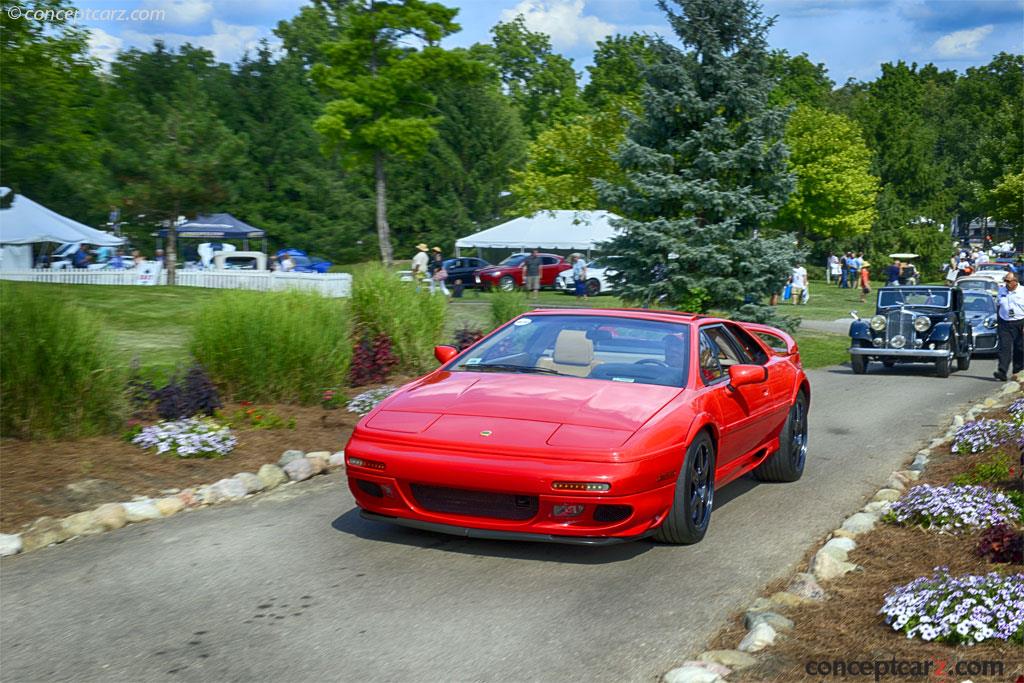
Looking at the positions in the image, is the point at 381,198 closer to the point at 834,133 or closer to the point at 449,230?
the point at 449,230

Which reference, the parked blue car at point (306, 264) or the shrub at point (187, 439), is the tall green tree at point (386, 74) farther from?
the shrub at point (187, 439)

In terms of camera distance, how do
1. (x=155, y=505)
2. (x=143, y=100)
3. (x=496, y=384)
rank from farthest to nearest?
(x=143, y=100)
(x=155, y=505)
(x=496, y=384)

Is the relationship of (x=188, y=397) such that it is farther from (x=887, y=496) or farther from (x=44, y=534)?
(x=887, y=496)

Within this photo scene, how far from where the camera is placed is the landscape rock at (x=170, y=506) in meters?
7.62

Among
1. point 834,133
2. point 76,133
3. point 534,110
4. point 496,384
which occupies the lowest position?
point 496,384

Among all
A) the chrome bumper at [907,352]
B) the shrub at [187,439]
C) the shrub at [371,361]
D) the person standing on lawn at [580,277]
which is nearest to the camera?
the shrub at [187,439]

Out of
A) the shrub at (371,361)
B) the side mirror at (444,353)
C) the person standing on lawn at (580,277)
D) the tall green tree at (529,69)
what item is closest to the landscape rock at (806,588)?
the side mirror at (444,353)

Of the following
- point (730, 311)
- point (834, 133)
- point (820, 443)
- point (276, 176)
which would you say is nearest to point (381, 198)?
point (276, 176)

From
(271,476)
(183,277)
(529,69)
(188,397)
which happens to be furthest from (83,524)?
(529,69)

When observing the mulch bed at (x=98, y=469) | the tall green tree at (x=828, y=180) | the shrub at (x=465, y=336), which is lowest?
the mulch bed at (x=98, y=469)

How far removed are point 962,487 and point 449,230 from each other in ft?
204

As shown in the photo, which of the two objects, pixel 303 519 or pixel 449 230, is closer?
pixel 303 519

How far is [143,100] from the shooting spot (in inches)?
2344

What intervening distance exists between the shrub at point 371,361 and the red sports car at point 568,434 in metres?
5.26
